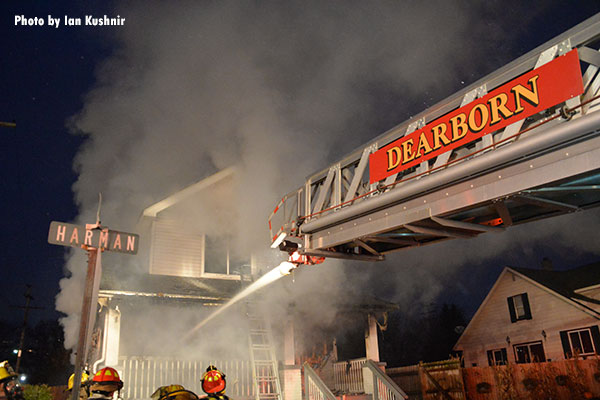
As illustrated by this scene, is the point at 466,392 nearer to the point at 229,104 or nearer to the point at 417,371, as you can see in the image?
the point at 417,371

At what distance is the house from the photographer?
11461 millimetres

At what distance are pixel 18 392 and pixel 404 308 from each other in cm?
4129

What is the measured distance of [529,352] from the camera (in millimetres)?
19375

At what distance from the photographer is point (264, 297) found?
13336mm

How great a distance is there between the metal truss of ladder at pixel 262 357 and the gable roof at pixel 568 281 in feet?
38.2

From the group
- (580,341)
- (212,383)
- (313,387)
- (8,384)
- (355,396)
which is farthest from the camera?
(580,341)

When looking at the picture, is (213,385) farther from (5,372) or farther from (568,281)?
(568,281)

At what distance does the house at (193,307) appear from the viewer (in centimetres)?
1146

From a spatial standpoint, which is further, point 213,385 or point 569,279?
point 569,279

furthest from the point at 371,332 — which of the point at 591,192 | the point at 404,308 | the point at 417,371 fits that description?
the point at 404,308

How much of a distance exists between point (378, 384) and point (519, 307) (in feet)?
34.0

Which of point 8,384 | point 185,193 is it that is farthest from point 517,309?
point 8,384

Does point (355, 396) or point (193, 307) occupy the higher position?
point (193, 307)

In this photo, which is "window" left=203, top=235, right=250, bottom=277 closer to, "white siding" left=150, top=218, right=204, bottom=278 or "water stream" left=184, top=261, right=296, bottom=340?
"white siding" left=150, top=218, right=204, bottom=278
